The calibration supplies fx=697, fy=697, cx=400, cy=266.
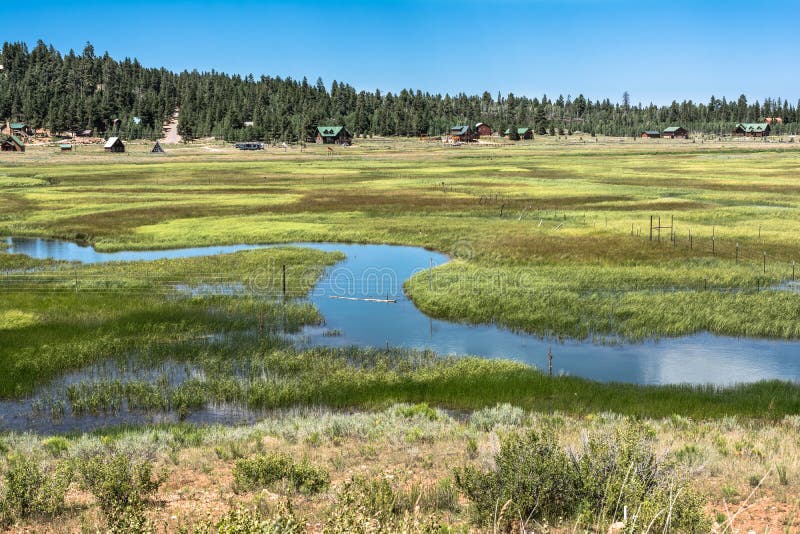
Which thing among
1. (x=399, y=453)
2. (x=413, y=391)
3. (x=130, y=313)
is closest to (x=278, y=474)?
(x=399, y=453)

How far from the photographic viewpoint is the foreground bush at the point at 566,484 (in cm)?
1011

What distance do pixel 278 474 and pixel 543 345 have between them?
16.7m

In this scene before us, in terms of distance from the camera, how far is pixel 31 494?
11.5 metres

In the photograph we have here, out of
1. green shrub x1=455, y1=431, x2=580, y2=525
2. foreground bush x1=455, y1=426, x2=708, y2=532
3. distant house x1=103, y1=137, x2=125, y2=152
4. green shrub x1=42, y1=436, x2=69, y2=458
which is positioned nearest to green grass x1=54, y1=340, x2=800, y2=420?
green shrub x1=42, y1=436, x2=69, y2=458

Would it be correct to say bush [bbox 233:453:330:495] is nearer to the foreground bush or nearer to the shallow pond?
the foreground bush

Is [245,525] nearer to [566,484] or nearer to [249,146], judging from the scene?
[566,484]

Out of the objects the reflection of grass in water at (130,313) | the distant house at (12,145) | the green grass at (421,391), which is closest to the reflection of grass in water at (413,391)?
the green grass at (421,391)

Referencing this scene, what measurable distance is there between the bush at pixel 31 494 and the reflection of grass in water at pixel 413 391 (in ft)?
26.6

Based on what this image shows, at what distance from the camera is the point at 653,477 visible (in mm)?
10727

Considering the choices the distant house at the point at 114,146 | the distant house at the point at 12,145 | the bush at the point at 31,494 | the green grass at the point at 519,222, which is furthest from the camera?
the distant house at the point at 114,146

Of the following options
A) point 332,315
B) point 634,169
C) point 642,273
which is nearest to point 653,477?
point 332,315

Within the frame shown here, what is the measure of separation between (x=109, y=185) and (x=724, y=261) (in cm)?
7588

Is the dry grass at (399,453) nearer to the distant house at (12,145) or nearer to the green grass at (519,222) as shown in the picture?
the green grass at (519,222)

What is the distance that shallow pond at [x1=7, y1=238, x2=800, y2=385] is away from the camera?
23906 mm
